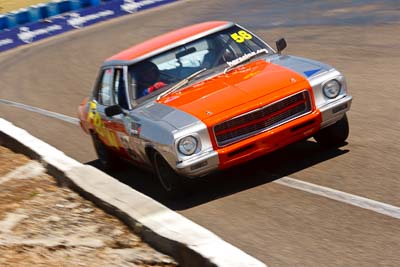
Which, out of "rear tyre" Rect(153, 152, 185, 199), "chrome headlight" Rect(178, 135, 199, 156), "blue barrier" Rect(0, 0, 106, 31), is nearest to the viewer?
"chrome headlight" Rect(178, 135, 199, 156)

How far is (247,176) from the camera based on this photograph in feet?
29.2

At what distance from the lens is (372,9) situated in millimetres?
21094

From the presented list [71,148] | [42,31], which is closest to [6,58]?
[42,31]

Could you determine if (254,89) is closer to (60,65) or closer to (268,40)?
(268,40)

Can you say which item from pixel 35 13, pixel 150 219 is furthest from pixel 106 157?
pixel 35 13

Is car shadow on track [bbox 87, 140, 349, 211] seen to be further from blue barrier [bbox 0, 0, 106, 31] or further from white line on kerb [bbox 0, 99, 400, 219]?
blue barrier [bbox 0, 0, 106, 31]

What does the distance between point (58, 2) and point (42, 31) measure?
8.63ft

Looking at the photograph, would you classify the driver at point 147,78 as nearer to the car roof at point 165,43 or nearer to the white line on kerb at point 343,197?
the car roof at point 165,43

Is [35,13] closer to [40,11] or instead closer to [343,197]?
[40,11]

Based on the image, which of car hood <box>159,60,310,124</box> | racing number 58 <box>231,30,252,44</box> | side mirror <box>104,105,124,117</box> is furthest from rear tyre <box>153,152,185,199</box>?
racing number 58 <box>231,30,252,44</box>

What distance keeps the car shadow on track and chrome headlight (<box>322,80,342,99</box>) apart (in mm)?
669

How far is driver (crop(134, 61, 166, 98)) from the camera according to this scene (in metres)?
9.18

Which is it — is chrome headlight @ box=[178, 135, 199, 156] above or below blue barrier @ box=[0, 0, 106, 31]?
above

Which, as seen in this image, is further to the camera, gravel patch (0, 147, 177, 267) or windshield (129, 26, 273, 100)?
windshield (129, 26, 273, 100)
